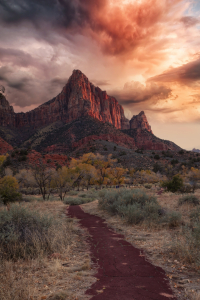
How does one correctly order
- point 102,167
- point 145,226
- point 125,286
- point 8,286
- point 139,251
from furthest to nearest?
point 102,167
point 145,226
point 139,251
point 125,286
point 8,286

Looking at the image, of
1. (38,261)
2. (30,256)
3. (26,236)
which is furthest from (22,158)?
(38,261)

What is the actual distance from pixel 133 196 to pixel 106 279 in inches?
320

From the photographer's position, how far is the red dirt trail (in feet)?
12.5

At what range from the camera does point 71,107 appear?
150 metres

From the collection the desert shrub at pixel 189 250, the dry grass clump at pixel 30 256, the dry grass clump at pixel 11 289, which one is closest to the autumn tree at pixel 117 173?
the dry grass clump at pixel 30 256

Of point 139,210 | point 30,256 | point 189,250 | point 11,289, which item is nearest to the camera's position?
point 11,289

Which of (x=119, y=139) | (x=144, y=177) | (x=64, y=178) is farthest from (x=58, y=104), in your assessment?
(x=64, y=178)

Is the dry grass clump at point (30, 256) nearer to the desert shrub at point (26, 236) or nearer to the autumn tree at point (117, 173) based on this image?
the desert shrub at point (26, 236)

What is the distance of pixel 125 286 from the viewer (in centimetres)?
413

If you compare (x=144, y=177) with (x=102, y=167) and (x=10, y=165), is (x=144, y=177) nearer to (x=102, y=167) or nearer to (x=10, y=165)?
(x=102, y=167)

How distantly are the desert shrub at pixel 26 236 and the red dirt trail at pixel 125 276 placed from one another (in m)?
1.55

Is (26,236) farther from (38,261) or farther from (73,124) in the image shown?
(73,124)

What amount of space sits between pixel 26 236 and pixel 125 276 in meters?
3.31

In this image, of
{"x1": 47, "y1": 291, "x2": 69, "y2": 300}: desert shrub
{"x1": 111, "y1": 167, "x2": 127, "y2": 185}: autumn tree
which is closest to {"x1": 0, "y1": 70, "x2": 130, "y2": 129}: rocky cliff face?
{"x1": 111, "y1": 167, "x2": 127, "y2": 185}: autumn tree
